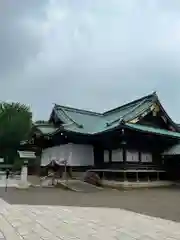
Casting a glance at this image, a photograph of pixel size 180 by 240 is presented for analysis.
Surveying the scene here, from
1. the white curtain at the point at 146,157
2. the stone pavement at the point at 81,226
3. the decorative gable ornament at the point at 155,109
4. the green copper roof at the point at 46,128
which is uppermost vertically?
the decorative gable ornament at the point at 155,109

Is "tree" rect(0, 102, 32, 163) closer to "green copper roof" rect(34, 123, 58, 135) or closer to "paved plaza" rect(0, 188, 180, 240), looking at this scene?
"green copper roof" rect(34, 123, 58, 135)

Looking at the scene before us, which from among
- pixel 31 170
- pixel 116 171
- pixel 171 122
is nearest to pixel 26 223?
pixel 116 171

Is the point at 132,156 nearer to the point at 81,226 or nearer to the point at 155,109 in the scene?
the point at 155,109

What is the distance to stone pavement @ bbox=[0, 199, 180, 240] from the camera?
7.18m

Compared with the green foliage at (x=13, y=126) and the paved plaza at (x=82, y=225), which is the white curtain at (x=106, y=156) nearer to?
the paved plaza at (x=82, y=225)

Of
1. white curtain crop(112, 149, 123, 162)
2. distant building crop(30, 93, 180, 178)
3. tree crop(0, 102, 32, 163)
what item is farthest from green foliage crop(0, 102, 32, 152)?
white curtain crop(112, 149, 123, 162)

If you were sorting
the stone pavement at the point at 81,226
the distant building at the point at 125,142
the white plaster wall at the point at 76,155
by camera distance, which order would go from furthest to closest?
1. the white plaster wall at the point at 76,155
2. the distant building at the point at 125,142
3. the stone pavement at the point at 81,226

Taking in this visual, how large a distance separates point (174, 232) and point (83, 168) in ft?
64.0

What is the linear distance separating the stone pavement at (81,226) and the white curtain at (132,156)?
1330cm

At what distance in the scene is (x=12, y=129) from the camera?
48375 mm

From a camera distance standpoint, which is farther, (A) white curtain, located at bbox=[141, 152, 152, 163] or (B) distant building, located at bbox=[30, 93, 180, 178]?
(A) white curtain, located at bbox=[141, 152, 152, 163]

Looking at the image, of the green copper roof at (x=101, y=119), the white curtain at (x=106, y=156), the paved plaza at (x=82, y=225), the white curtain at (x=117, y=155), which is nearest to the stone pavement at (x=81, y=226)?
the paved plaza at (x=82, y=225)

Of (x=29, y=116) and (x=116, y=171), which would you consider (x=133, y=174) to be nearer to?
(x=116, y=171)

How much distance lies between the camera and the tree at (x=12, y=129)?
46659 mm
